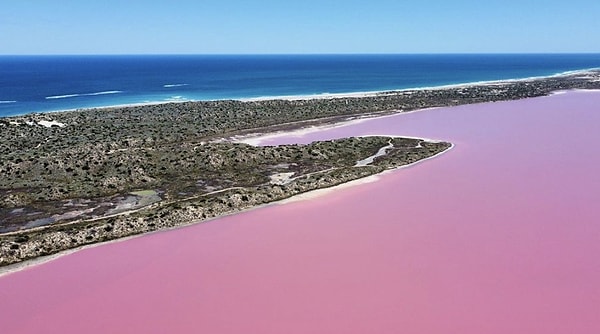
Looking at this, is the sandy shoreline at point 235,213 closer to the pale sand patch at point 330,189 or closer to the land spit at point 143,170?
the pale sand patch at point 330,189

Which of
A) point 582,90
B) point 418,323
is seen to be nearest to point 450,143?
point 418,323

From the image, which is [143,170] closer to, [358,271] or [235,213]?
[235,213]

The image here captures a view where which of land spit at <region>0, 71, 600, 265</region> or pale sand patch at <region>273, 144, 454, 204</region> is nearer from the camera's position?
land spit at <region>0, 71, 600, 265</region>

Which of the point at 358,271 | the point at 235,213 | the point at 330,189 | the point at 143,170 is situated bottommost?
the point at 358,271

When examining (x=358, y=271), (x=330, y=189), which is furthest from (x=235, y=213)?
(x=358, y=271)

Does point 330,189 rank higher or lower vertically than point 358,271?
higher

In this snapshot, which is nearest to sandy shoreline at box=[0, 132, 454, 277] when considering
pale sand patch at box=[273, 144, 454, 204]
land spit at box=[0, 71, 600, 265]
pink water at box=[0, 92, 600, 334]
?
pale sand patch at box=[273, 144, 454, 204]

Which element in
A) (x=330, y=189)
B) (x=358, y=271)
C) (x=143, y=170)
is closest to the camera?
(x=358, y=271)

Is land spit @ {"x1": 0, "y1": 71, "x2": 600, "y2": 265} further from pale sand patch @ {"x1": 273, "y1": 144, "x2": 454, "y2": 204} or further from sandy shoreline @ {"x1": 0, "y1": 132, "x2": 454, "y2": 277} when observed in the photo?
pale sand patch @ {"x1": 273, "y1": 144, "x2": 454, "y2": 204}
